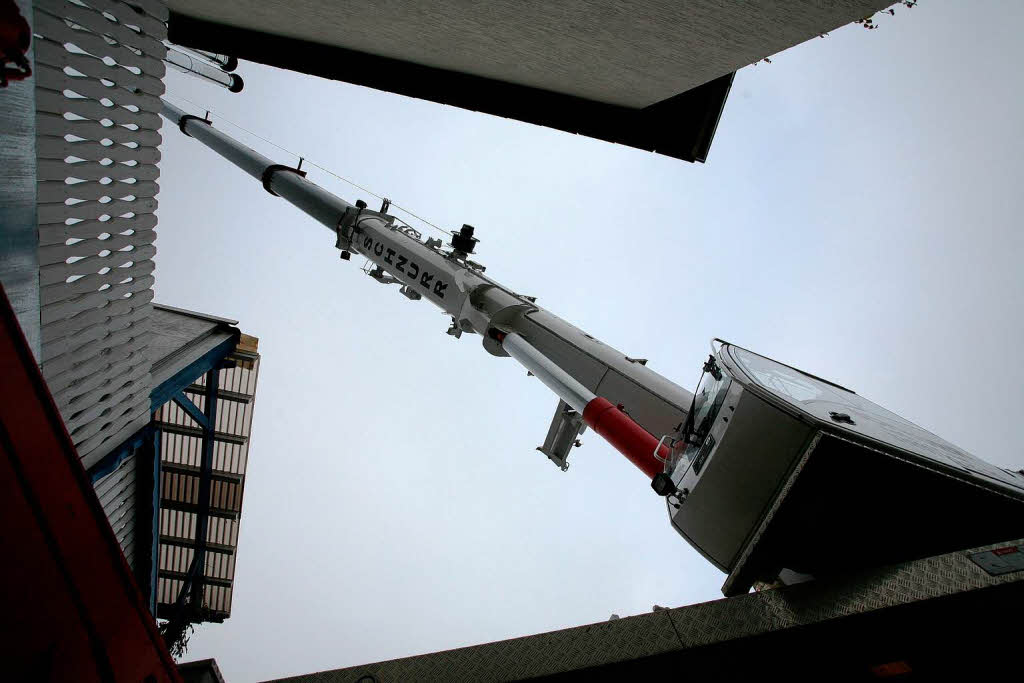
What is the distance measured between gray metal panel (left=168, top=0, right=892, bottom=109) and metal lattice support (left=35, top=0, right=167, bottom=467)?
1.90 meters

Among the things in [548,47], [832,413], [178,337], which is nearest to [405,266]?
[178,337]

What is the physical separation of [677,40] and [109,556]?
5.71 metres

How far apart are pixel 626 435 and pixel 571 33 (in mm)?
4380

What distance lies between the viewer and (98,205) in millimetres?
5102

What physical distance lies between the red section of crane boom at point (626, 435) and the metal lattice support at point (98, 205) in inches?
225

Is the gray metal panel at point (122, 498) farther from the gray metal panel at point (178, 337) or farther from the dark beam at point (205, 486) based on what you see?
the dark beam at point (205, 486)

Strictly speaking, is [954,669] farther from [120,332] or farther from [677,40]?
[120,332]

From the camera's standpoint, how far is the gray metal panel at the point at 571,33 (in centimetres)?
396

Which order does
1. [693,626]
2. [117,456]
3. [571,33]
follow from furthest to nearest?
[117,456] → [571,33] → [693,626]

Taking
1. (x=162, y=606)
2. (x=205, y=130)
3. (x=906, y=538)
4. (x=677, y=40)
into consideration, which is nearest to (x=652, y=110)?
(x=677, y=40)

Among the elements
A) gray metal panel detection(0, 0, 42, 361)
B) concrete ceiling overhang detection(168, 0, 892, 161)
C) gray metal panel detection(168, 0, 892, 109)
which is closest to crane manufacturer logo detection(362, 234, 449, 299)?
concrete ceiling overhang detection(168, 0, 892, 161)

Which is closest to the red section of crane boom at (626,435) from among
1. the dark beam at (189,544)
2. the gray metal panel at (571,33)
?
the gray metal panel at (571,33)

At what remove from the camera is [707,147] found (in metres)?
8.65

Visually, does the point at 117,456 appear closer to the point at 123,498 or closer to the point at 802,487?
the point at 123,498
